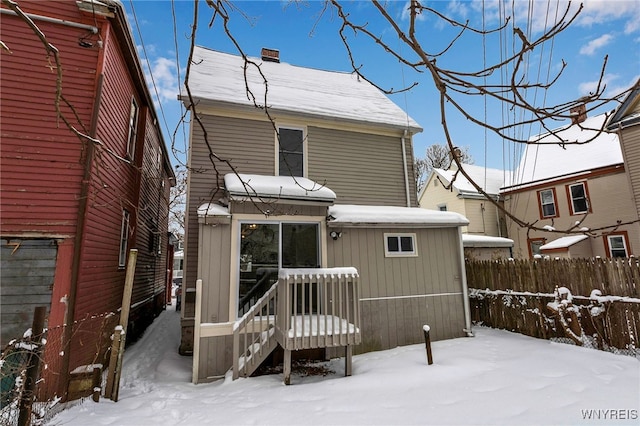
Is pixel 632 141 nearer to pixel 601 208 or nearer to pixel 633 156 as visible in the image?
pixel 633 156

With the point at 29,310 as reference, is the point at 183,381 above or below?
below

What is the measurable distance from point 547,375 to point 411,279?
Result: 9.38 feet

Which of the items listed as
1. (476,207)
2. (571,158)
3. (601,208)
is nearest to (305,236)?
(476,207)

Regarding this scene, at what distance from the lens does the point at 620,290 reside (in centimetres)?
543

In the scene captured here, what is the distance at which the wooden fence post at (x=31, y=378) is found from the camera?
10.2 feet

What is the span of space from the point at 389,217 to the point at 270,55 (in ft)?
26.0

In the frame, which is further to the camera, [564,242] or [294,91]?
[564,242]

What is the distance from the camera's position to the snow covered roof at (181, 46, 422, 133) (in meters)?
8.02

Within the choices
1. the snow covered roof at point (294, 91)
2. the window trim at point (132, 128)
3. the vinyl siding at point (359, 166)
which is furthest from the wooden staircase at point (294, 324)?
the window trim at point (132, 128)

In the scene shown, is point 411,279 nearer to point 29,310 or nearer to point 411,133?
point 411,133

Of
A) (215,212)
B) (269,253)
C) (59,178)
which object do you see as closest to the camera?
(59,178)

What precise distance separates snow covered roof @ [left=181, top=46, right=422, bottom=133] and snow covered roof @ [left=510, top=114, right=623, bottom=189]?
283 inches

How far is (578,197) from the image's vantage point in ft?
43.8

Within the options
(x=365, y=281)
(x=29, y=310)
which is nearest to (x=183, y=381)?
(x=29, y=310)
